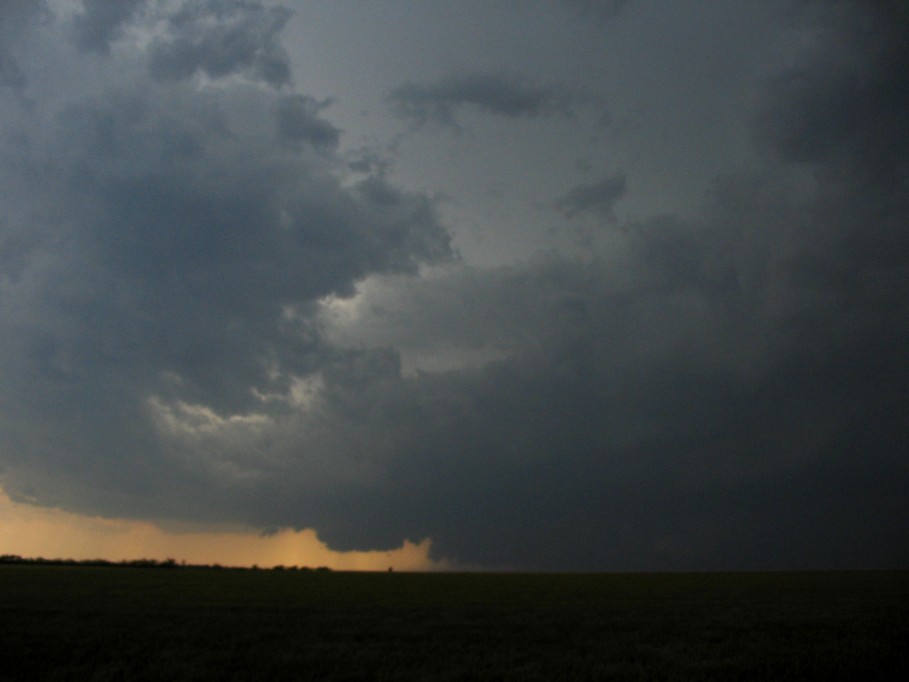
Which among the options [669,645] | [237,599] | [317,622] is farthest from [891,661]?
[237,599]

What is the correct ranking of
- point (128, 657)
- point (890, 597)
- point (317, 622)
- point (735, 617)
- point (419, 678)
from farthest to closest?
point (890, 597)
point (735, 617)
point (317, 622)
point (128, 657)
point (419, 678)

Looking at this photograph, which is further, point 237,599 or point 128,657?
point 237,599

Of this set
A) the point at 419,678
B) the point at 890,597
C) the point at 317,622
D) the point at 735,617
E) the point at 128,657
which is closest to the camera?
the point at 419,678

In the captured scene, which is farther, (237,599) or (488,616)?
(237,599)

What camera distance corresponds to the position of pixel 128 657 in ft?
57.8

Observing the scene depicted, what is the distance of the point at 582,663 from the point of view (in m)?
16.9

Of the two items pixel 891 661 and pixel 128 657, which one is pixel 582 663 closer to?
pixel 891 661

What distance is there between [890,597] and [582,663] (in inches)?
1244

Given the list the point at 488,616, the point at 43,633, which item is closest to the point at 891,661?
the point at 488,616

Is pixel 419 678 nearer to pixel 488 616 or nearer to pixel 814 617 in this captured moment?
pixel 488 616

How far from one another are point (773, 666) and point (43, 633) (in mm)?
22211

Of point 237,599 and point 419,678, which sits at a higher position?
point 419,678

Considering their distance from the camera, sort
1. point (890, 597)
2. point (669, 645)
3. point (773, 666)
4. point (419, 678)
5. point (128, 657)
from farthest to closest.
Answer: point (890, 597)
point (669, 645)
point (128, 657)
point (773, 666)
point (419, 678)

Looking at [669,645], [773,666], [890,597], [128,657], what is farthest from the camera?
[890,597]
